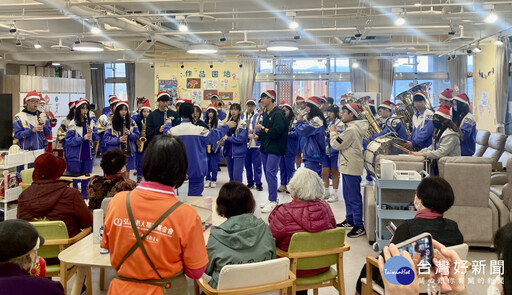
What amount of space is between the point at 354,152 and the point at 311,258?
105 inches

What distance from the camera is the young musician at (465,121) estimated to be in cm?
662

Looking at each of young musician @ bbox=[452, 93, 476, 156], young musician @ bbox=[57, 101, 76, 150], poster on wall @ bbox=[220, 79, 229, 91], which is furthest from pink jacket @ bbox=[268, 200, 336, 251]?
poster on wall @ bbox=[220, 79, 229, 91]

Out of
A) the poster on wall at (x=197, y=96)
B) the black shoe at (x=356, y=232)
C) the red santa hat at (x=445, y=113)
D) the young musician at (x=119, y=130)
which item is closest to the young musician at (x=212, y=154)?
the young musician at (x=119, y=130)

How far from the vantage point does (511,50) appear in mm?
11219

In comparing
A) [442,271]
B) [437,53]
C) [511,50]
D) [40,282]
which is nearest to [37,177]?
[40,282]

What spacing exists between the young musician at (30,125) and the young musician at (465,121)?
6.19m

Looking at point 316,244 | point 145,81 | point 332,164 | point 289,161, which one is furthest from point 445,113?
point 145,81

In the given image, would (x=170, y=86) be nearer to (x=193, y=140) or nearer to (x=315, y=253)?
(x=193, y=140)

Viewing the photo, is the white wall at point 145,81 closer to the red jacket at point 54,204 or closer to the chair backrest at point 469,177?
the chair backrest at point 469,177

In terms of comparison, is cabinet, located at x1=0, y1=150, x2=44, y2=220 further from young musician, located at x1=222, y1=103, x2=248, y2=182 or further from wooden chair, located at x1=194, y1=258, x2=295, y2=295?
wooden chair, located at x1=194, y1=258, x2=295, y2=295

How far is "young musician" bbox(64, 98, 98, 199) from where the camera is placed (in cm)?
740

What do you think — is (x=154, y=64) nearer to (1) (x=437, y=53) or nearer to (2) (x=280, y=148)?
(1) (x=437, y=53)

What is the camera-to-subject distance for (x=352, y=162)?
5633 mm

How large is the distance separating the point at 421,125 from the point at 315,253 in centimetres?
431
